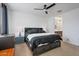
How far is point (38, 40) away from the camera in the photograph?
2740mm

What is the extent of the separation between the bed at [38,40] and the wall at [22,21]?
0.49 ft

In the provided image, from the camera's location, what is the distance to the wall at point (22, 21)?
2.19 m

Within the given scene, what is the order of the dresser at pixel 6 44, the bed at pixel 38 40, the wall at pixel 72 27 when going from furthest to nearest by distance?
1. the wall at pixel 72 27
2. the bed at pixel 38 40
3. the dresser at pixel 6 44

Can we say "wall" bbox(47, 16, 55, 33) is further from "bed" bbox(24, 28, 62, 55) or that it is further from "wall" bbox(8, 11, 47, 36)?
"bed" bbox(24, 28, 62, 55)

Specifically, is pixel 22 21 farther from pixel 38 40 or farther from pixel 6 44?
pixel 38 40

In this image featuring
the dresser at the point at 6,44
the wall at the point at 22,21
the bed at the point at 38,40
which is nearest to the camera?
the dresser at the point at 6,44

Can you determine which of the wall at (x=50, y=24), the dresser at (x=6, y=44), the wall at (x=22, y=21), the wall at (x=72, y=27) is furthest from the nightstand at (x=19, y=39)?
the wall at (x=72, y=27)

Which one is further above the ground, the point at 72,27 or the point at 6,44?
the point at 72,27

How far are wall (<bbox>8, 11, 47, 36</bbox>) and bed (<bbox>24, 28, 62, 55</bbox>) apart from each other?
151 mm

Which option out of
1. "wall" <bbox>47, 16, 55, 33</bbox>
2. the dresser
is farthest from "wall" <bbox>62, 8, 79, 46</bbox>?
the dresser

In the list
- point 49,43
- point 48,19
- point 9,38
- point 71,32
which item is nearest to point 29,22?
point 48,19

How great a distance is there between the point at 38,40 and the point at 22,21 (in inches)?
35.1

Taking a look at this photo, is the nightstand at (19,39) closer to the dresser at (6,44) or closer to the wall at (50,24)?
the dresser at (6,44)

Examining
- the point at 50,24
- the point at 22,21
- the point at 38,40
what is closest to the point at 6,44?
the point at 22,21
